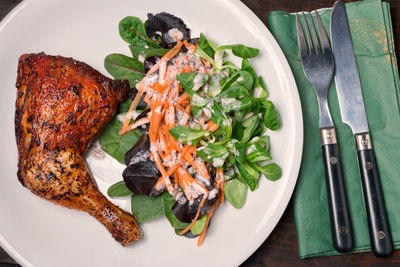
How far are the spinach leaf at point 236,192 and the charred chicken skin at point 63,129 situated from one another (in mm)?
679

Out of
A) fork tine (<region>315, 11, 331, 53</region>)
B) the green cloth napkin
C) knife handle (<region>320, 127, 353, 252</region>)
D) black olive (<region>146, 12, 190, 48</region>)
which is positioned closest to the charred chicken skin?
black olive (<region>146, 12, 190, 48</region>)

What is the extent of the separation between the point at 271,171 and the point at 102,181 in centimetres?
121

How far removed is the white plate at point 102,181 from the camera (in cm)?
233

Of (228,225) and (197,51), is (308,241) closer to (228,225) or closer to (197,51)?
(228,225)

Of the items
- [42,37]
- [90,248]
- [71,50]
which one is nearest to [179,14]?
[71,50]

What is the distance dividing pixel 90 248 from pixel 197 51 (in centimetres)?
160

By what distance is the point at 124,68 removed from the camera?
95.1 inches

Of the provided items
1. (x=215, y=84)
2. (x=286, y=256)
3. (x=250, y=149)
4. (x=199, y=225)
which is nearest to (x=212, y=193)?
(x=199, y=225)

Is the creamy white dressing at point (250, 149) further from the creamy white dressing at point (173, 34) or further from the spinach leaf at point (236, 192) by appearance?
the creamy white dressing at point (173, 34)

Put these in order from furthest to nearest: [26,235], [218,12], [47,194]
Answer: [218,12]
[26,235]
[47,194]

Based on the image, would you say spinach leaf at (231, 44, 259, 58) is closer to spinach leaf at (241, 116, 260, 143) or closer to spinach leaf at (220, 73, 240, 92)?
spinach leaf at (220, 73, 240, 92)

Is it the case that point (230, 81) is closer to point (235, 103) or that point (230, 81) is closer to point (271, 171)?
point (235, 103)

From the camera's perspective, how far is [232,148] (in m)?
2.24

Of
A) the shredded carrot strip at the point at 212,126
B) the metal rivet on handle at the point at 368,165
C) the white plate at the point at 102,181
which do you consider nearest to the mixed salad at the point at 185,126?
the shredded carrot strip at the point at 212,126
